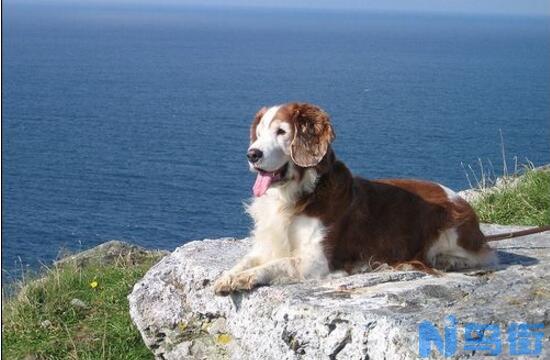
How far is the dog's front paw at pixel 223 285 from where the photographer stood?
672 cm

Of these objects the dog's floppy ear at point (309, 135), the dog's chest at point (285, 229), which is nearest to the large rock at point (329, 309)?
the dog's chest at point (285, 229)

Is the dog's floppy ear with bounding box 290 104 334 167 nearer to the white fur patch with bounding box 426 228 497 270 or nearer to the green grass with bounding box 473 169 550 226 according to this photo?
the white fur patch with bounding box 426 228 497 270

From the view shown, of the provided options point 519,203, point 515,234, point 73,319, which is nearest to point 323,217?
point 515,234

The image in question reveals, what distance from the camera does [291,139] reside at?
6398mm

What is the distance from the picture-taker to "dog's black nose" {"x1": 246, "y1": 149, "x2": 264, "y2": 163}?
6.22m

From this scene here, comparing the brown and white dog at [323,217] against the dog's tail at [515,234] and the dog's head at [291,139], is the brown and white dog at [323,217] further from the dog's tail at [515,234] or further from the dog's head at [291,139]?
the dog's tail at [515,234]

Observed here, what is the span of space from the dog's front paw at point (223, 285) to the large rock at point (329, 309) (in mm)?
122

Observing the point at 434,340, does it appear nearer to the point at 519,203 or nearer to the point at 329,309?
the point at 329,309

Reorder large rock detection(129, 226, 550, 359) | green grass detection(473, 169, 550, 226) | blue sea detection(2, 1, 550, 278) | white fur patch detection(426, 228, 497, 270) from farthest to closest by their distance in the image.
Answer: blue sea detection(2, 1, 550, 278)
green grass detection(473, 169, 550, 226)
white fur patch detection(426, 228, 497, 270)
large rock detection(129, 226, 550, 359)

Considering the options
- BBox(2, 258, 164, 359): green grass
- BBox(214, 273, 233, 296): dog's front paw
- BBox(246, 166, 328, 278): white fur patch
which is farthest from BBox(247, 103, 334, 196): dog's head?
BBox(2, 258, 164, 359): green grass

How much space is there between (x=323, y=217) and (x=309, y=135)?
2.18ft

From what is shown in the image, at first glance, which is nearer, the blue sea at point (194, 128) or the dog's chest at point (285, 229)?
the dog's chest at point (285, 229)

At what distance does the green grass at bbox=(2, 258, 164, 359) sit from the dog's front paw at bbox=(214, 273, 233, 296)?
2.03 m

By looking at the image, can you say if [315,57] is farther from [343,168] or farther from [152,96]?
[343,168]
